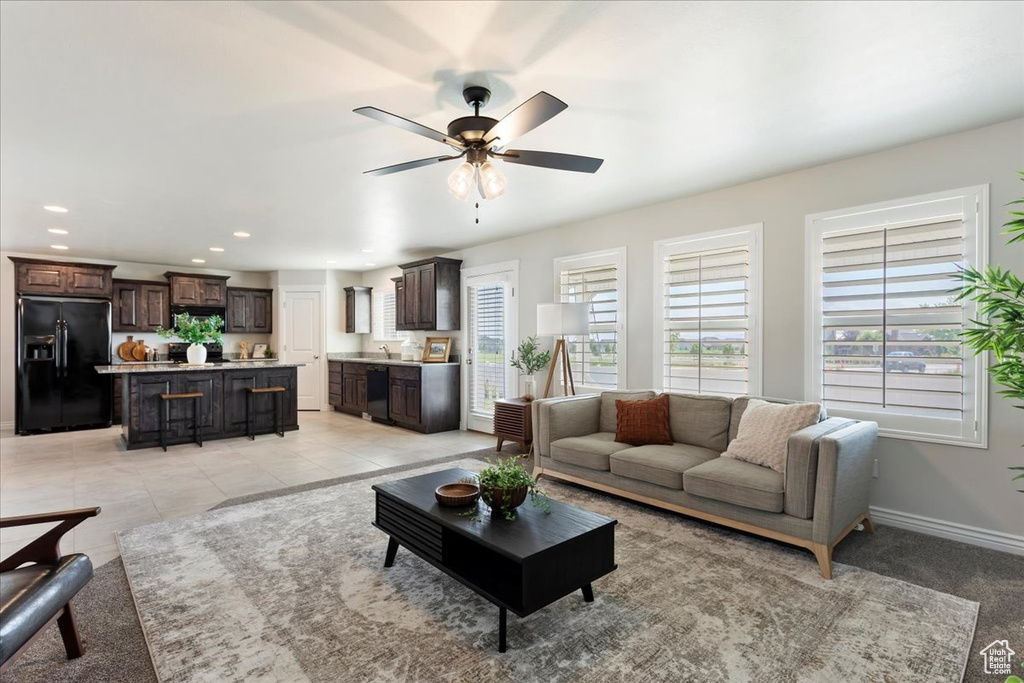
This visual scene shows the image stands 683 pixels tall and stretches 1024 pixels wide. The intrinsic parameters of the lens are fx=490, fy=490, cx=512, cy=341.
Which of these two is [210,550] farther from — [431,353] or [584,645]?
[431,353]

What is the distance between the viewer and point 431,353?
24.0 feet

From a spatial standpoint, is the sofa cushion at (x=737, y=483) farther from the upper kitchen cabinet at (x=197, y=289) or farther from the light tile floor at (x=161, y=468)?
the upper kitchen cabinet at (x=197, y=289)

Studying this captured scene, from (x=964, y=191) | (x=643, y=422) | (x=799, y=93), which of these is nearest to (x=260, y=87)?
(x=799, y=93)

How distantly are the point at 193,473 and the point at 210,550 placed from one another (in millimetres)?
2165

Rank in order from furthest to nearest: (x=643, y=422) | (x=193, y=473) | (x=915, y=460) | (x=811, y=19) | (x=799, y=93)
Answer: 1. (x=193, y=473)
2. (x=643, y=422)
3. (x=915, y=460)
4. (x=799, y=93)
5. (x=811, y=19)

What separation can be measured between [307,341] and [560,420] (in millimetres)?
6450

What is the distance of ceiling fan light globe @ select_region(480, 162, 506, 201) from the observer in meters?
2.52

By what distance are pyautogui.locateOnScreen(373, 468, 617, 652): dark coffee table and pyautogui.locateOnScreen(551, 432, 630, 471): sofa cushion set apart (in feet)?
4.44

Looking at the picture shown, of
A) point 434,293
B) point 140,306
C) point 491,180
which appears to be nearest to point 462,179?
point 491,180

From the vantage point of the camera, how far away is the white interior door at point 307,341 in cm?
895

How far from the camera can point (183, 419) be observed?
599 cm

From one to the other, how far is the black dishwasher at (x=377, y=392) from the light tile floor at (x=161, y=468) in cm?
40

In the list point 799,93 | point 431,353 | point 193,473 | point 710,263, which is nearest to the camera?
point 799,93

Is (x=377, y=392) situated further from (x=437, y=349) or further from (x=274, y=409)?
(x=274, y=409)
